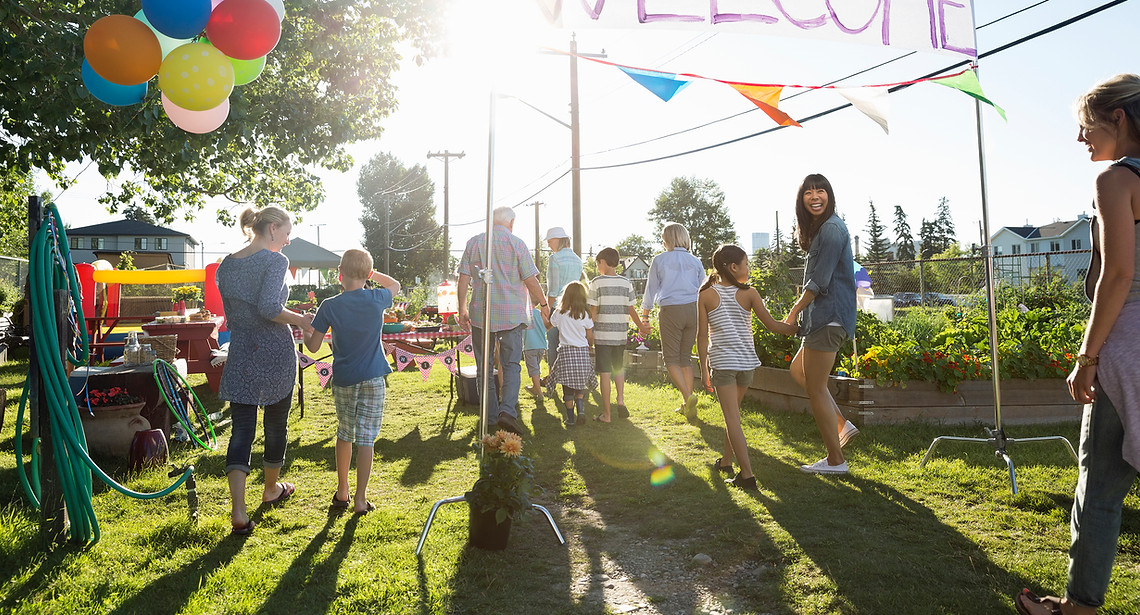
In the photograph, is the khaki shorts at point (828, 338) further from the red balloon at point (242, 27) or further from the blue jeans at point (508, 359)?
the red balloon at point (242, 27)

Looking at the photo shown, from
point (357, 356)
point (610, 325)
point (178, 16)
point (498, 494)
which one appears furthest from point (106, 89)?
point (610, 325)

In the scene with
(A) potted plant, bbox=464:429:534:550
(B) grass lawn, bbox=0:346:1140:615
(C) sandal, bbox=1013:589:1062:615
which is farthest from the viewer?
(A) potted plant, bbox=464:429:534:550

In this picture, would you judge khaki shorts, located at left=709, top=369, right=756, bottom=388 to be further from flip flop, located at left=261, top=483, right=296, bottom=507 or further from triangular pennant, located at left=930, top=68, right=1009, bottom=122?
flip flop, located at left=261, top=483, right=296, bottom=507

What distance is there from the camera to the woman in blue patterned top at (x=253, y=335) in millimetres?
3520

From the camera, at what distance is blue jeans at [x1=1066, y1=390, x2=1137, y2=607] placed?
7.20 feet

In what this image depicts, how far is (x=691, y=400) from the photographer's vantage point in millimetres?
6512

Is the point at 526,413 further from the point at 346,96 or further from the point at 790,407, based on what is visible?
the point at 346,96

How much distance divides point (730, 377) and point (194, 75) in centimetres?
375

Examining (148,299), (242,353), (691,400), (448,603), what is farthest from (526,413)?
(148,299)

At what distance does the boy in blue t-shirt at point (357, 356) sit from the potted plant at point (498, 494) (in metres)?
0.82

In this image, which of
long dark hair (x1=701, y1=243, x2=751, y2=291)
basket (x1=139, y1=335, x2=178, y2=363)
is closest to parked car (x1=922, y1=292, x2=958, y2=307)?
long dark hair (x1=701, y1=243, x2=751, y2=291)

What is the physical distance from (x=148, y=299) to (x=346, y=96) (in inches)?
642

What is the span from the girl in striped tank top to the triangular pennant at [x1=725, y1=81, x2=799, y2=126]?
0.87 metres

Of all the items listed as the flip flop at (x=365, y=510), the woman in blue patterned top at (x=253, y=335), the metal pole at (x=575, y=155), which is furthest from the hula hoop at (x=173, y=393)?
the metal pole at (x=575, y=155)
